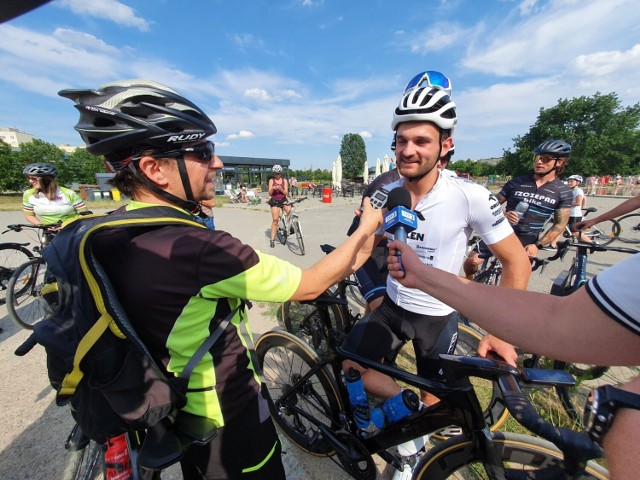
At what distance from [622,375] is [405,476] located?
9.40 ft

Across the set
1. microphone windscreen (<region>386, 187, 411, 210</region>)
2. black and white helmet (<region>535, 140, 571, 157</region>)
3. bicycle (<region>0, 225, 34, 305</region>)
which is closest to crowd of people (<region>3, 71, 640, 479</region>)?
microphone windscreen (<region>386, 187, 411, 210</region>)

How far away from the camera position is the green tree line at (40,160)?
34938 mm

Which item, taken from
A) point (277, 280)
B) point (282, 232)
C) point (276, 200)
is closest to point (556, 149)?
point (277, 280)

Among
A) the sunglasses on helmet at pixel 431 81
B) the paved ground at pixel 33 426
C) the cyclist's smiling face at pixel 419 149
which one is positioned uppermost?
the sunglasses on helmet at pixel 431 81

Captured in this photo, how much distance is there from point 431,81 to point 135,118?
2.20 meters

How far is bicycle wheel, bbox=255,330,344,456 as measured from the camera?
7.38 ft

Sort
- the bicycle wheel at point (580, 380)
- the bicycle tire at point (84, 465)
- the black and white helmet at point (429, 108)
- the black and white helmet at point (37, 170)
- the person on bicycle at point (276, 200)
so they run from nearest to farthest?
the bicycle tire at point (84, 465), the black and white helmet at point (429, 108), the bicycle wheel at point (580, 380), the black and white helmet at point (37, 170), the person on bicycle at point (276, 200)

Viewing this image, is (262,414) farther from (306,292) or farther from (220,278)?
(220,278)

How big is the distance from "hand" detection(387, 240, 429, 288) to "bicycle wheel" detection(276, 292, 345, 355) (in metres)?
1.19

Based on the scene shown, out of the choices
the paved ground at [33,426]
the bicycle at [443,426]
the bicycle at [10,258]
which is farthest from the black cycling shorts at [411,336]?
the bicycle at [10,258]

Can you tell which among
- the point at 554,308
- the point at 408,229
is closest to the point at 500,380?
the point at 554,308

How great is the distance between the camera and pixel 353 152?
267 ft

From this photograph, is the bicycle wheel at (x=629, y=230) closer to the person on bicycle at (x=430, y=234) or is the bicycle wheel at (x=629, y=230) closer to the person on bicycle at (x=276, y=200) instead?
the person on bicycle at (x=430, y=234)

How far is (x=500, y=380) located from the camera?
130 cm
